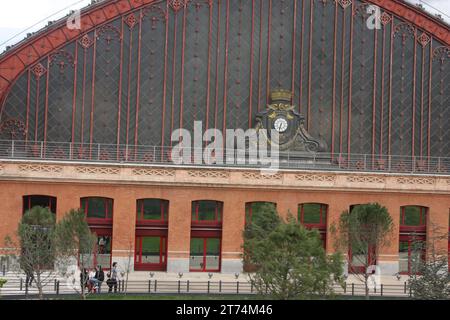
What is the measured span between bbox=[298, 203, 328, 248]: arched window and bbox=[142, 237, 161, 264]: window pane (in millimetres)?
9629

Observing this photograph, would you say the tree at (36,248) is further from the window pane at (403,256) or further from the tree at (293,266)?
the window pane at (403,256)

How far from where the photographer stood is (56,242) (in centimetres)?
3002

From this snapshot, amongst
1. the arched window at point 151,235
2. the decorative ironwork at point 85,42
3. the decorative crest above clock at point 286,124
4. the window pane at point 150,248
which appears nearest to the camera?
the arched window at point 151,235

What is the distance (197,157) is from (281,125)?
21.1 feet

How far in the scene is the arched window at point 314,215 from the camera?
43500mm

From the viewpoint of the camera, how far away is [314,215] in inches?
1724

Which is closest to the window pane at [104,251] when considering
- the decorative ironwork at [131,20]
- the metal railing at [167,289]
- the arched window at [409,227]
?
the metal railing at [167,289]

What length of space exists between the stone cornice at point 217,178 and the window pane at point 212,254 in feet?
12.3

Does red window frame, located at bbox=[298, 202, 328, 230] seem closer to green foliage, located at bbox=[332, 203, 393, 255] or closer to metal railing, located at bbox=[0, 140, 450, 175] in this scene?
metal railing, located at bbox=[0, 140, 450, 175]

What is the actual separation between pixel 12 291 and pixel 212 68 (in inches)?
800

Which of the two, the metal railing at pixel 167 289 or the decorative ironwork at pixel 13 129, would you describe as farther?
the decorative ironwork at pixel 13 129

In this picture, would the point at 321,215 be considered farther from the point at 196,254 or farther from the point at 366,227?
the point at 366,227

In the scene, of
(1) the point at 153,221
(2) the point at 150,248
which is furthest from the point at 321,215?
(2) the point at 150,248

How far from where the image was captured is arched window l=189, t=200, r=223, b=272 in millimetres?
42344
